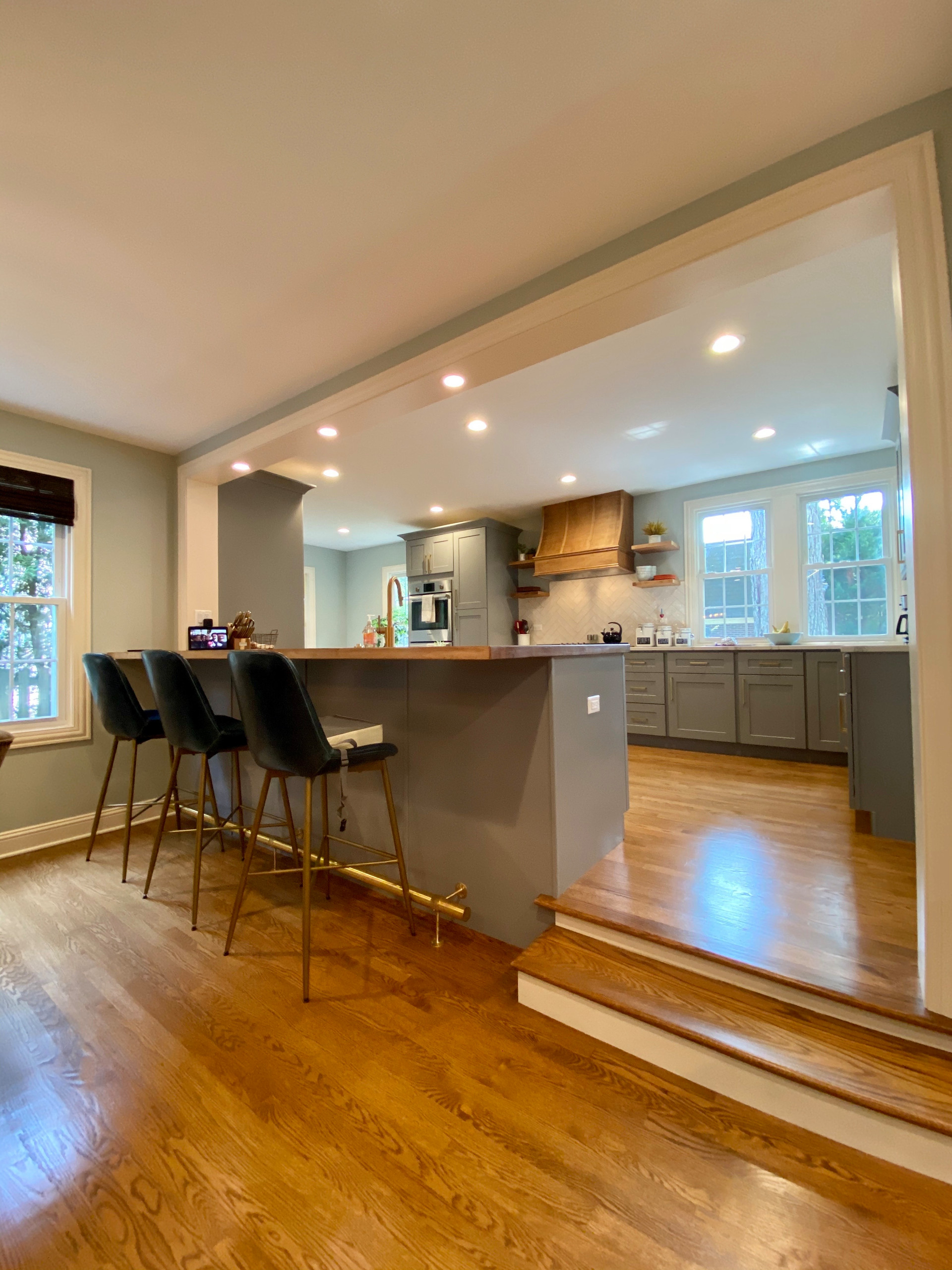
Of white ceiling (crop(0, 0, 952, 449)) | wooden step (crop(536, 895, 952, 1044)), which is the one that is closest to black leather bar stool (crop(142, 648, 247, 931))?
wooden step (crop(536, 895, 952, 1044))

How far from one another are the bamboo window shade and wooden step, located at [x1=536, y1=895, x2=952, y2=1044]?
3.57 meters

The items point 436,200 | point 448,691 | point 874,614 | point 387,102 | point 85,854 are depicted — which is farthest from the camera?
point 874,614

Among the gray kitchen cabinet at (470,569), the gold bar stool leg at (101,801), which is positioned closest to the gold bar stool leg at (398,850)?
the gold bar stool leg at (101,801)

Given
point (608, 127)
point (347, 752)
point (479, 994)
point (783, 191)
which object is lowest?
point (479, 994)

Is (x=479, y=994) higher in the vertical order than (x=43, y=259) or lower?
lower

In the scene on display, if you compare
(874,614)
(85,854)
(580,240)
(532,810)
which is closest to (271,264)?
(580,240)

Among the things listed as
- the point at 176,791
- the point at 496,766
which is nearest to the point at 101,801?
the point at 176,791

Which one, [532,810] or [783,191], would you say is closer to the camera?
[783,191]

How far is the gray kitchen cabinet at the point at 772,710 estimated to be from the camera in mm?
4227

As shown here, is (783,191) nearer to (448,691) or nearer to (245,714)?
(448,691)

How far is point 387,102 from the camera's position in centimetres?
142

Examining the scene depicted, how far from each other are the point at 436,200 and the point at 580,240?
0.54 meters

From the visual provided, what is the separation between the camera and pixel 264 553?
14.0ft

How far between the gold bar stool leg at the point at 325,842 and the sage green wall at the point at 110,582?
189cm
